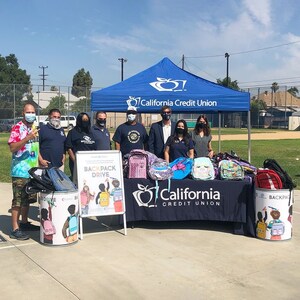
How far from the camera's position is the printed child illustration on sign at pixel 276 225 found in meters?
5.96

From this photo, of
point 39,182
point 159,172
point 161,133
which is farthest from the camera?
point 161,133

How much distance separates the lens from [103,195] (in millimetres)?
6285

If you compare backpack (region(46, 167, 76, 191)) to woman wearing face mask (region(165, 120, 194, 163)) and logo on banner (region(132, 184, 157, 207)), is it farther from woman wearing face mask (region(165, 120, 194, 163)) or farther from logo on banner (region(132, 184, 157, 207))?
woman wearing face mask (region(165, 120, 194, 163))

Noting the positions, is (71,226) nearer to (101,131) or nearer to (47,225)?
(47,225)

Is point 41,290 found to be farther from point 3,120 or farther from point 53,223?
point 3,120

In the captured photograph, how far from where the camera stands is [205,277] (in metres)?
4.68

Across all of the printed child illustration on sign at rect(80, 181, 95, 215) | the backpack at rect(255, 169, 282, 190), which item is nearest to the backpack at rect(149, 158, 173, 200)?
the printed child illustration on sign at rect(80, 181, 95, 215)

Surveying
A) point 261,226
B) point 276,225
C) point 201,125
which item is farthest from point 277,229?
point 201,125

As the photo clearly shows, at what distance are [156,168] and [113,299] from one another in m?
2.66

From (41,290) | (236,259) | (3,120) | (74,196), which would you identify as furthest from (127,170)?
(3,120)

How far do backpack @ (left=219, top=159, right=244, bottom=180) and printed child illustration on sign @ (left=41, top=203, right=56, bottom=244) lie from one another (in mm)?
2611

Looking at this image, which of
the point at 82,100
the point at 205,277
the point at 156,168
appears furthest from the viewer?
the point at 82,100

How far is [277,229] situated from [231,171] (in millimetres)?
1071

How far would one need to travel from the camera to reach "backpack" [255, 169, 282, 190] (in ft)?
19.5
